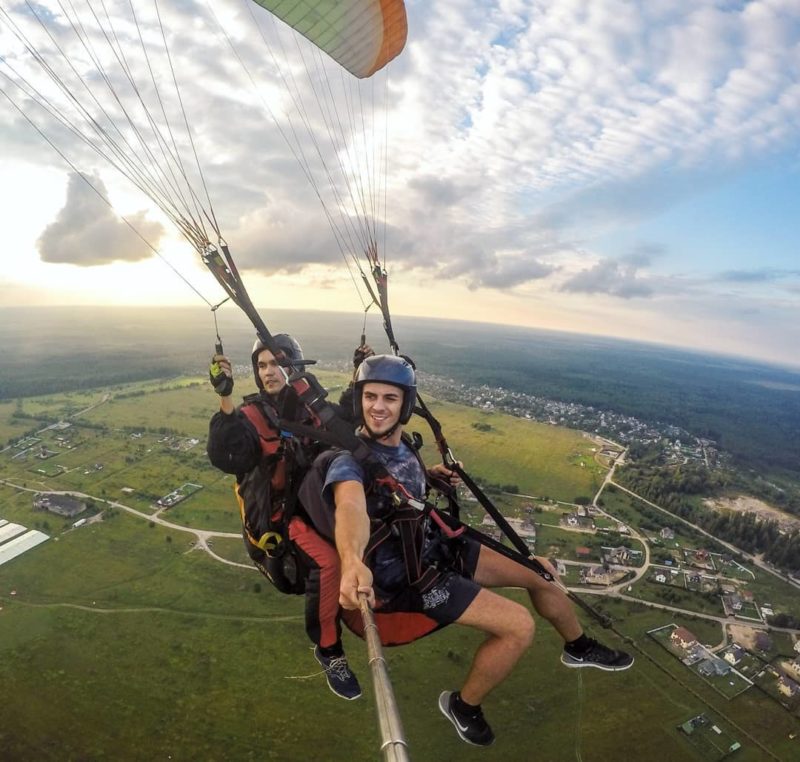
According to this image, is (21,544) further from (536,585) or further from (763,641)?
(763,641)

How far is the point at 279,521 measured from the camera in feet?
14.5

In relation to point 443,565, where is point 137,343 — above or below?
below

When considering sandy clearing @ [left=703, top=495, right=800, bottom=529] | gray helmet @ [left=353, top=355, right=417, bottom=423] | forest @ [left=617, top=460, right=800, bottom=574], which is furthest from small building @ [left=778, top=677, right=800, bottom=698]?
gray helmet @ [left=353, top=355, right=417, bottom=423]

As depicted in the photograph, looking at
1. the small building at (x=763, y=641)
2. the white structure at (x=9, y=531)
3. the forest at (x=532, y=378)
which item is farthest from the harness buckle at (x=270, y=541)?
the forest at (x=532, y=378)

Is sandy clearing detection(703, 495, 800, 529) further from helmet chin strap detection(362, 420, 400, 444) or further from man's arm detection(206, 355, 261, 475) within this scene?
man's arm detection(206, 355, 261, 475)

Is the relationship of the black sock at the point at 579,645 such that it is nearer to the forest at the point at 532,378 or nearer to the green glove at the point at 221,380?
the green glove at the point at 221,380

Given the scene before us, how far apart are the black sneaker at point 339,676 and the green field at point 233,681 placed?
17.3 meters

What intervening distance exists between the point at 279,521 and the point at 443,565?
5.12 feet

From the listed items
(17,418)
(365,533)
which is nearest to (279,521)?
(365,533)

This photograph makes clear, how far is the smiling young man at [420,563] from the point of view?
11.2 ft

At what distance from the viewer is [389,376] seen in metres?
4.18

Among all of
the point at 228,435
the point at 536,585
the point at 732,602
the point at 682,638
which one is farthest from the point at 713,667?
the point at 228,435

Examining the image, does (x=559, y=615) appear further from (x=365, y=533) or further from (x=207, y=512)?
(x=207, y=512)

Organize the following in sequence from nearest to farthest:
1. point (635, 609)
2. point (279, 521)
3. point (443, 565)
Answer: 1. point (443, 565)
2. point (279, 521)
3. point (635, 609)
